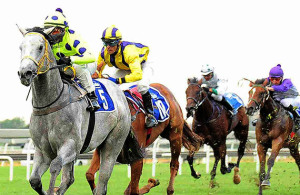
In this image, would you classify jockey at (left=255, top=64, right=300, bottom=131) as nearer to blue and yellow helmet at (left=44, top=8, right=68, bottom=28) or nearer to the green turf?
the green turf

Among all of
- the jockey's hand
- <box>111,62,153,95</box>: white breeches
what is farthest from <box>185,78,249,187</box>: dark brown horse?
the jockey's hand

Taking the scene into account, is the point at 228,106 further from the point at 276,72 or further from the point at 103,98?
the point at 103,98

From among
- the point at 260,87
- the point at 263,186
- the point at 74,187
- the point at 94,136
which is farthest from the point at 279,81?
the point at 94,136

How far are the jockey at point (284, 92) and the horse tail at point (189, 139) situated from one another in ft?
5.82

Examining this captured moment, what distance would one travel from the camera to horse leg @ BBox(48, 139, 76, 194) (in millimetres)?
6285

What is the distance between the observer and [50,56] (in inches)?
253

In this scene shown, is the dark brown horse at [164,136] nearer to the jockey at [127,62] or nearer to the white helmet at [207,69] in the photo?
the jockey at [127,62]

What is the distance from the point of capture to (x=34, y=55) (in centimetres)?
610

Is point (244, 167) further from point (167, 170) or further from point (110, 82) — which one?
point (110, 82)

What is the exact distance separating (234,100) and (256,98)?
99.1 inches

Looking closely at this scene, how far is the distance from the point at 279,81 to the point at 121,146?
197 inches

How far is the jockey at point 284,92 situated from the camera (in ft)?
38.4

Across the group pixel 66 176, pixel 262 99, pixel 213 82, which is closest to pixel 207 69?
pixel 213 82

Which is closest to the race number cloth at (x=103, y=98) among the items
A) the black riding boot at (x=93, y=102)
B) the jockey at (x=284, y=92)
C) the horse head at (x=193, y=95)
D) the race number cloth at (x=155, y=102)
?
the black riding boot at (x=93, y=102)
